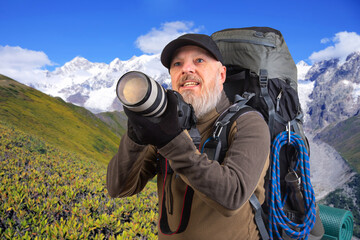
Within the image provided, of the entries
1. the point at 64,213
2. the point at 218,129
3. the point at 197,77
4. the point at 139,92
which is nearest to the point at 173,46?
the point at 197,77

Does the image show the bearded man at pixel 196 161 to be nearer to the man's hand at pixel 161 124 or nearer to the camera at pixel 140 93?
the man's hand at pixel 161 124

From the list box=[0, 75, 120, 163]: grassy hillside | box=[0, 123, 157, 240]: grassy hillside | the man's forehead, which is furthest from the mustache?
box=[0, 75, 120, 163]: grassy hillside

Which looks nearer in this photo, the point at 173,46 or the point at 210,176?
the point at 210,176

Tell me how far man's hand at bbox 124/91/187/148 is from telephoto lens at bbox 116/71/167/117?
11cm

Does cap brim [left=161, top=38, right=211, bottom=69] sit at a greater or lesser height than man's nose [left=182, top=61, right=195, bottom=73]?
greater

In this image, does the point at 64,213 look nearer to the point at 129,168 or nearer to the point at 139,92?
the point at 129,168

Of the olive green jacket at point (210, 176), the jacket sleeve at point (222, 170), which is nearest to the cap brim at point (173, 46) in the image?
the olive green jacket at point (210, 176)

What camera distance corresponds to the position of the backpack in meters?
3.19

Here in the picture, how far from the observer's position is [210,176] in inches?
88.9

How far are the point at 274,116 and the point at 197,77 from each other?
1145mm

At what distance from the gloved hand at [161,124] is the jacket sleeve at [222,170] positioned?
0.07 meters

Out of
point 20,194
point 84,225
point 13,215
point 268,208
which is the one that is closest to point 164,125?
point 268,208

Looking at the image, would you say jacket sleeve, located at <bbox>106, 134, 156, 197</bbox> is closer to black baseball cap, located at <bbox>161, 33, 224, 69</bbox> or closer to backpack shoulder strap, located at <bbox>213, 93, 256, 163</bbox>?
backpack shoulder strap, located at <bbox>213, 93, 256, 163</bbox>

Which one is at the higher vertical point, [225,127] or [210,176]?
[225,127]
